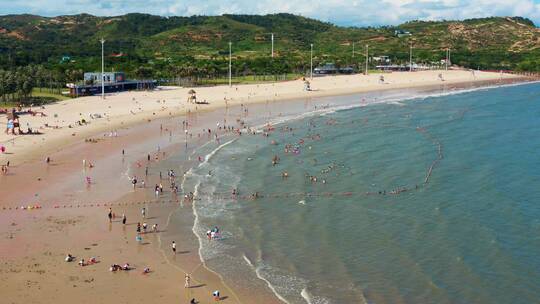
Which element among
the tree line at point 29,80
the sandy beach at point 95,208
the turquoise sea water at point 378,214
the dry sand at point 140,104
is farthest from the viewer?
the tree line at point 29,80

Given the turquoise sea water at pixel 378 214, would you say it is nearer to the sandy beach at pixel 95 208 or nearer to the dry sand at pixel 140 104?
the sandy beach at pixel 95 208

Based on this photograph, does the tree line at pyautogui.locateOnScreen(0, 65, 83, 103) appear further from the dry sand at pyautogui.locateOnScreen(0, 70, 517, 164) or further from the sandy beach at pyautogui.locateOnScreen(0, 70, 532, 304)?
the dry sand at pyautogui.locateOnScreen(0, 70, 517, 164)

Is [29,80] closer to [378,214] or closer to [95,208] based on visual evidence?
[95,208]

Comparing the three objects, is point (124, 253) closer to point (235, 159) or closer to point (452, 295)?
point (452, 295)

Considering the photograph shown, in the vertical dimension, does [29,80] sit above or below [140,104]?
above

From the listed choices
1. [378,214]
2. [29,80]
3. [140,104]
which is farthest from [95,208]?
[140,104]

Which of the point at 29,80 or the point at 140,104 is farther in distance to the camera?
the point at 140,104

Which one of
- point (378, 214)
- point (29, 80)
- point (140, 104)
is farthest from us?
point (140, 104)

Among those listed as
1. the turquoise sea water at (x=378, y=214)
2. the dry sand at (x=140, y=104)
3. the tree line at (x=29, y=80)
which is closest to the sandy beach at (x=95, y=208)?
the dry sand at (x=140, y=104)
